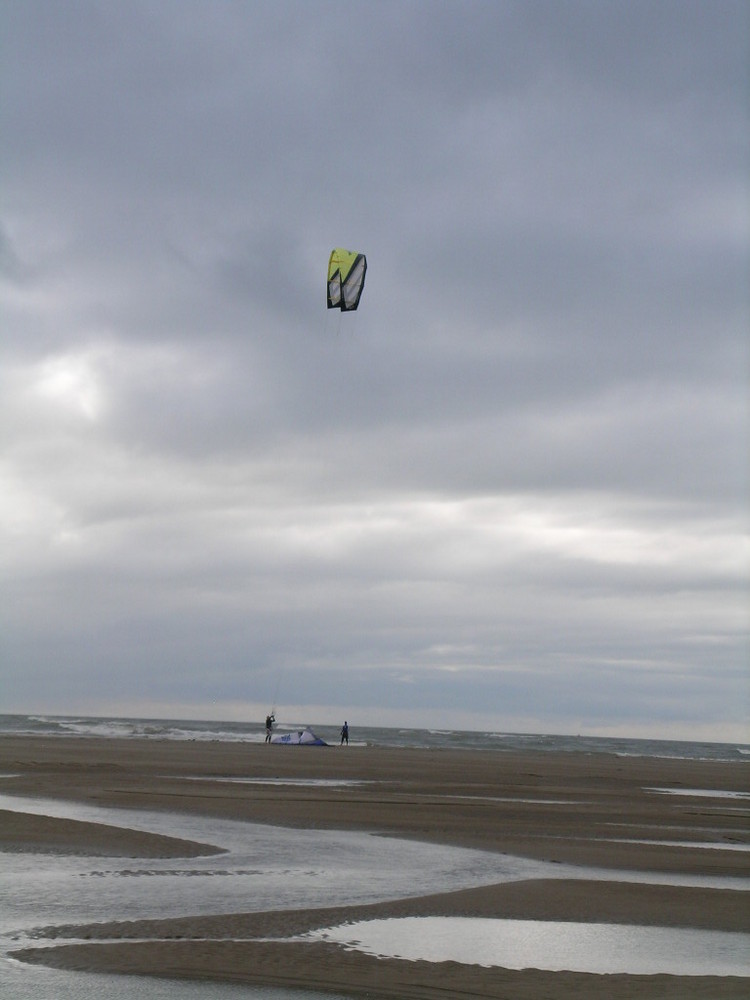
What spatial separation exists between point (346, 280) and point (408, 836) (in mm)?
14415

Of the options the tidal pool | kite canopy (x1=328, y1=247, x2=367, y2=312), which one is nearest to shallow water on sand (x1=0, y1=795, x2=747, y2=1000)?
the tidal pool

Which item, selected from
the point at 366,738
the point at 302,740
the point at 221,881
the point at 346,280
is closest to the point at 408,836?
the point at 221,881

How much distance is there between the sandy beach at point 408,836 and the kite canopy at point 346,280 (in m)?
12.3

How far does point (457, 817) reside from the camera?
21.2m

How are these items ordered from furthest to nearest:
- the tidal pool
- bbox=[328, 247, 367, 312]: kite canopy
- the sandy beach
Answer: bbox=[328, 247, 367, 312]: kite canopy → the tidal pool → the sandy beach

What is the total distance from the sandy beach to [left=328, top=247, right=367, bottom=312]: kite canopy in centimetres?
1227

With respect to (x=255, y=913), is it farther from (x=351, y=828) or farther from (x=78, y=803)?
(x=78, y=803)

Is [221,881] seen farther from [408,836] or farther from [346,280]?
[346,280]

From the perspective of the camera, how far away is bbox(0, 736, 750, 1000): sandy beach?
8305 millimetres

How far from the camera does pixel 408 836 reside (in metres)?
17.7

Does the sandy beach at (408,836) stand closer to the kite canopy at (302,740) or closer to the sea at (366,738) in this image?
the kite canopy at (302,740)

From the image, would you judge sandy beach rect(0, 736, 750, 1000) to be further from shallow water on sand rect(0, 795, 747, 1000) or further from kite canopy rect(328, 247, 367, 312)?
kite canopy rect(328, 247, 367, 312)

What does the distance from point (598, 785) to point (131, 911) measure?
27.8m

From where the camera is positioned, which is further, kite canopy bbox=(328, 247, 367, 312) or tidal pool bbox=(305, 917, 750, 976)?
kite canopy bbox=(328, 247, 367, 312)
